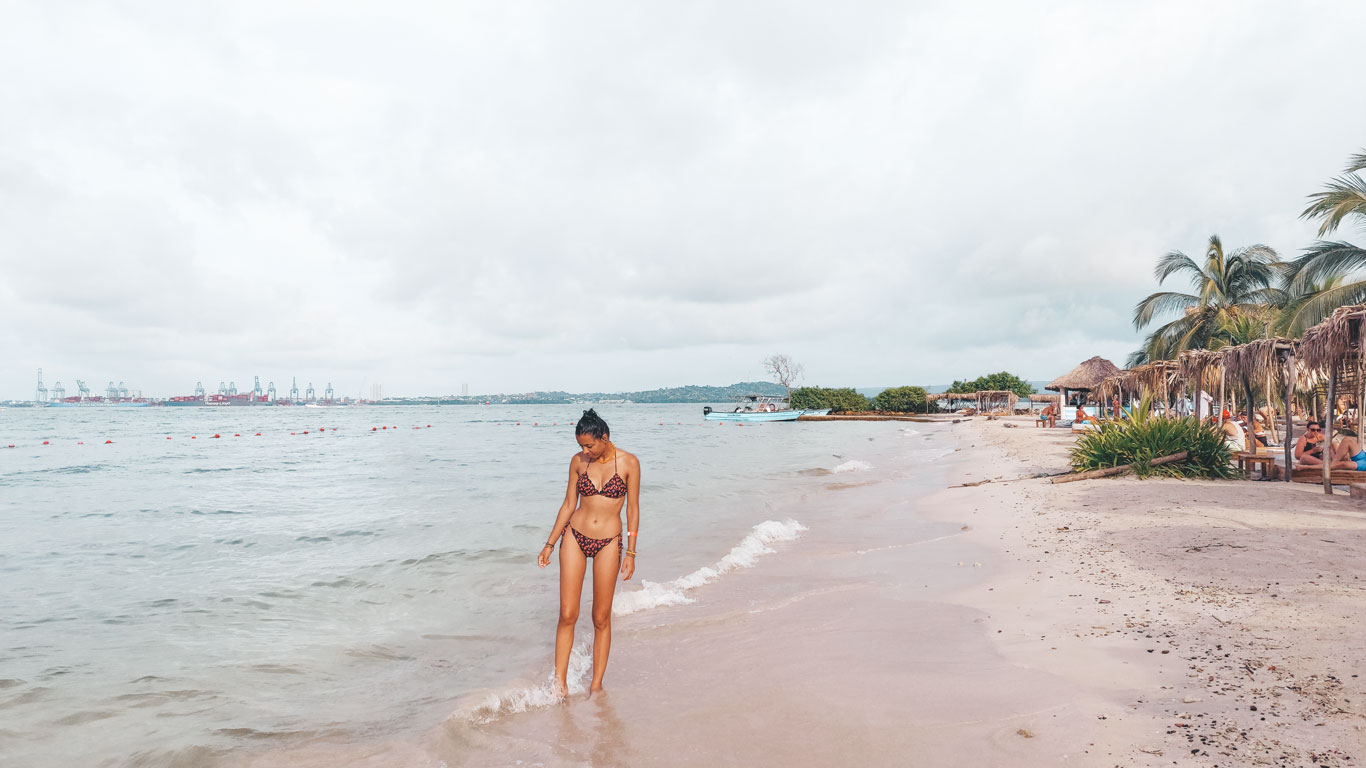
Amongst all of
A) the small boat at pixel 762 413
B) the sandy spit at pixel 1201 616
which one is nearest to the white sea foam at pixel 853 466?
the sandy spit at pixel 1201 616

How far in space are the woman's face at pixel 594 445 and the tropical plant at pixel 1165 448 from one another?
12.1 m

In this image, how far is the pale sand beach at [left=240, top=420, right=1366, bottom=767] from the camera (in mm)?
3316

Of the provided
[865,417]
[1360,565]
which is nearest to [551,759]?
[1360,565]

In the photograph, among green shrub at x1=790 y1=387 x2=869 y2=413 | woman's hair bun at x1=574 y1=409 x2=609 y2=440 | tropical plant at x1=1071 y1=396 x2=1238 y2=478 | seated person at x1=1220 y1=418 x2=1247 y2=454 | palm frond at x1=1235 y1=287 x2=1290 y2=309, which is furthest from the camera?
green shrub at x1=790 y1=387 x2=869 y2=413

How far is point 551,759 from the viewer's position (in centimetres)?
371

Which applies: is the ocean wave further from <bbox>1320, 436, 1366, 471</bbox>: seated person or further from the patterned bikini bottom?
<bbox>1320, 436, 1366, 471</bbox>: seated person

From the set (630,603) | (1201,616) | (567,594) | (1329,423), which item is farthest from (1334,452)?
(567,594)

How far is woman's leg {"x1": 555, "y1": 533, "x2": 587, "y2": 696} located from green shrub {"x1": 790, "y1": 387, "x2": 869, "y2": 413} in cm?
6551

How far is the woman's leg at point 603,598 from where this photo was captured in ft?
14.1

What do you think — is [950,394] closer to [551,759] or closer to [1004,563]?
[1004,563]

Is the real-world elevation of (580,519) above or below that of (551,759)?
above

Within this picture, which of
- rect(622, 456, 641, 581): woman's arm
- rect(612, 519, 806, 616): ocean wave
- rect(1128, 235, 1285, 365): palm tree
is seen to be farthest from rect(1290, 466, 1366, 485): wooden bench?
rect(1128, 235, 1285, 365): palm tree

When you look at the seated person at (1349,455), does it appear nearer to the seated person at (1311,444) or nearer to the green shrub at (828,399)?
the seated person at (1311,444)

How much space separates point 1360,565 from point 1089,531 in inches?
102
